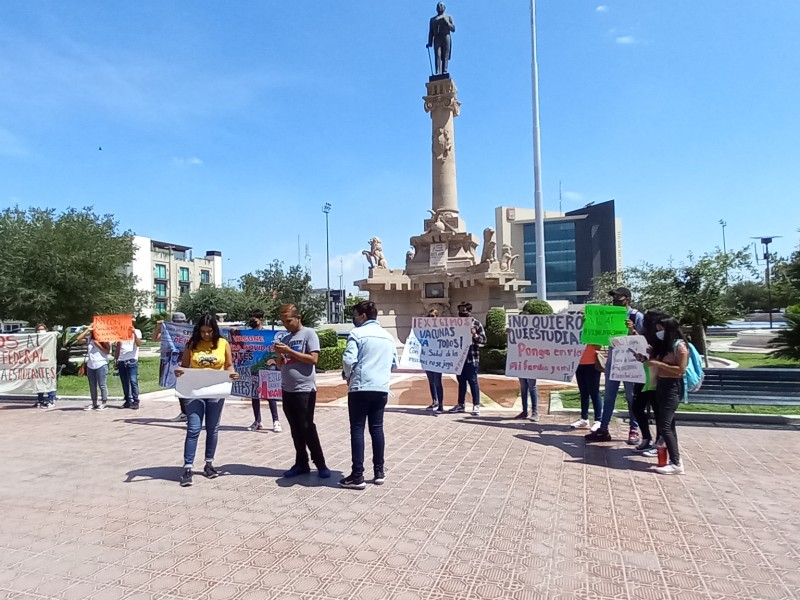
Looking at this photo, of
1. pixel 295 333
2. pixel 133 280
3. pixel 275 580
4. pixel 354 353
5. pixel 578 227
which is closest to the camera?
pixel 275 580

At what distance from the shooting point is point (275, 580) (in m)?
3.53

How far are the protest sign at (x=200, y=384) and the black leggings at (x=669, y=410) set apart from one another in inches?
188

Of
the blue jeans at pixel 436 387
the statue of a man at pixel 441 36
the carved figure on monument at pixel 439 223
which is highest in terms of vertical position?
the statue of a man at pixel 441 36

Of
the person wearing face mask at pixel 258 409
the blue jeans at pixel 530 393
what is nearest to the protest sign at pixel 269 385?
the person wearing face mask at pixel 258 409

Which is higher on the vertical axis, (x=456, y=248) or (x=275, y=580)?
(x=456, y=248)

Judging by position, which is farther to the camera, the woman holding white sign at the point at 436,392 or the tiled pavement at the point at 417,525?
the woman holding white sign at the point at 436,392

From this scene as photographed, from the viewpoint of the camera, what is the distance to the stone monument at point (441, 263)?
21734 millimetres

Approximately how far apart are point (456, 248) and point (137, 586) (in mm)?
20335

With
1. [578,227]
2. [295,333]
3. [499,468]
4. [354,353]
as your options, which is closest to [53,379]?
[295,333]

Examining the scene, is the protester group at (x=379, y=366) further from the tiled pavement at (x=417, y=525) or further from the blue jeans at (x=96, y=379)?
the tiled pavement at (x=417, y=525)

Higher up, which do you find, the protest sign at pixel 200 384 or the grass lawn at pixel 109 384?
the protest sign at pixel 200 384

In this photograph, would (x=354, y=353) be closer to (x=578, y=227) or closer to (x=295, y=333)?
(x=295, y=333)

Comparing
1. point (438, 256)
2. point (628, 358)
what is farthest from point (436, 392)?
point (438, 256)

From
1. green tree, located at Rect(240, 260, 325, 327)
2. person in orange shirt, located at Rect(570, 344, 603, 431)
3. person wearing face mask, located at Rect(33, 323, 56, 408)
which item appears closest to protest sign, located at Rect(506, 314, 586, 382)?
person in orange shirt, located at Rect(570, 344, 603, 431)
